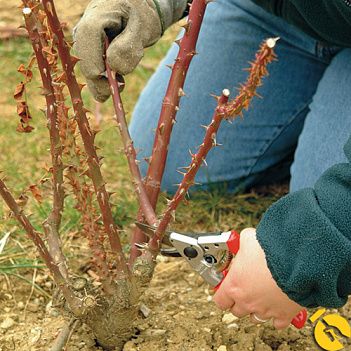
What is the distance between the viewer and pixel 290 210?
1.20m

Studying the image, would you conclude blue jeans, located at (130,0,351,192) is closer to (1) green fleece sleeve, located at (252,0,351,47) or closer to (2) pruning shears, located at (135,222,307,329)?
(1) green fleece sleeve, located at (252,0,351,47)

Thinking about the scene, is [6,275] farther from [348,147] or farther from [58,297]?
[348,147]

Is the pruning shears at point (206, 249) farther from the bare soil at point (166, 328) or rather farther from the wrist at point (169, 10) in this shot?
the wrist at point (169, 10)

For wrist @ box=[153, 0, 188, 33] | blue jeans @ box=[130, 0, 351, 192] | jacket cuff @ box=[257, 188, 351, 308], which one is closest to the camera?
jacket cuff @ box=[257, 188, 351, 308]

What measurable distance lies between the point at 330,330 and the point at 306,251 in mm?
342

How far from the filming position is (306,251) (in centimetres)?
116

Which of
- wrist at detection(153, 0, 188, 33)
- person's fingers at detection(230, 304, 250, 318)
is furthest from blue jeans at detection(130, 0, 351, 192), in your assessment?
person's fingers at detection(230, 304, 250, 318)

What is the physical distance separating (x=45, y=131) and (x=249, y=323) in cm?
116

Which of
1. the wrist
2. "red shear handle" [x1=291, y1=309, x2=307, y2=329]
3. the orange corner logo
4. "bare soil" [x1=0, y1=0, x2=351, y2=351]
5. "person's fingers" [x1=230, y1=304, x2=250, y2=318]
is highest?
the wrist

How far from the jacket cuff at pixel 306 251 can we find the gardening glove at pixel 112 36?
1.25 feet

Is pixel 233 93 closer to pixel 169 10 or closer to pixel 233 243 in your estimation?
pixel 169 10

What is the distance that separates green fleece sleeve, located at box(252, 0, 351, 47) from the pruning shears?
0.56 metres

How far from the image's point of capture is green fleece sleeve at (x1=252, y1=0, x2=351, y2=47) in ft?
4.96

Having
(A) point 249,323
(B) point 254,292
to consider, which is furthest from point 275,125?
(B) point 254,292
